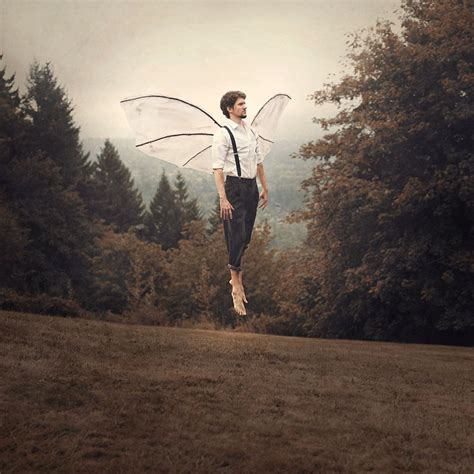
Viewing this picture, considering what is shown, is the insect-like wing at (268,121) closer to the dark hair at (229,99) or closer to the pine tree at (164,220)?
the dark hair at (229,99)

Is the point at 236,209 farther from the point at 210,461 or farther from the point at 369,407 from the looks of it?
the point at 210,461

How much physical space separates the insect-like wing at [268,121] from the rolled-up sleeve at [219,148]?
62 cm

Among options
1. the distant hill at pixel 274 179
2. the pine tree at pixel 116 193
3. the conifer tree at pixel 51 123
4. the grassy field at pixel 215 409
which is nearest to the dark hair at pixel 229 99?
the grassy field at pixel 215 409

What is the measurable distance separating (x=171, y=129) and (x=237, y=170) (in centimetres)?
114

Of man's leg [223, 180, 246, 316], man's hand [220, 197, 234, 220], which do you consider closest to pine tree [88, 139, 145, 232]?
man's leg [223, 180, 246, 316]

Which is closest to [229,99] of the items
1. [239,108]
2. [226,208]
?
[239,108]

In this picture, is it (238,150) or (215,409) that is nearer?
(215,409)

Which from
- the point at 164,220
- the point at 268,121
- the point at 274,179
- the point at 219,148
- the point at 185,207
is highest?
the point at 185,207

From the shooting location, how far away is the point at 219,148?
7137mm

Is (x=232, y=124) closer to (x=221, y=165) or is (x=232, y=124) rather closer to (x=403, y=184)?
(x=221, y=165)

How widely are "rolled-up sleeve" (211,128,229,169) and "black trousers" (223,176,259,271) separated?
10.5 inches

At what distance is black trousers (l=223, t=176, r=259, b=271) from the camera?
7.34m

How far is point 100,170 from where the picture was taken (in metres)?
40.6

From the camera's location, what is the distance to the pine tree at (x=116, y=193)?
37.0 m
